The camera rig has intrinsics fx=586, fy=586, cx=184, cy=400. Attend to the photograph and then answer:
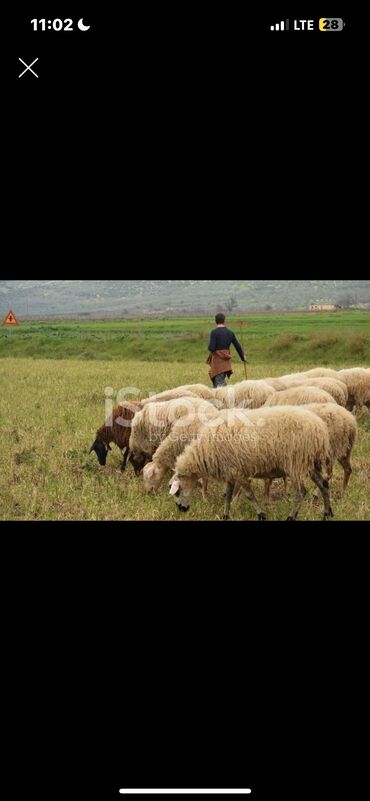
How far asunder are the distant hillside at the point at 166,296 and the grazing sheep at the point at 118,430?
182 cm

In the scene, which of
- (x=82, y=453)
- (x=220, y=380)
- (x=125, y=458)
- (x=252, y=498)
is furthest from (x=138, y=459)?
(x=252, y=498)

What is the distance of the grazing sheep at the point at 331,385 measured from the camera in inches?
210

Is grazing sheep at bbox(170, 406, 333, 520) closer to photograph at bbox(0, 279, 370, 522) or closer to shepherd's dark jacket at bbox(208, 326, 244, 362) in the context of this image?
photograph at bbox(0, 279, 370, 522)

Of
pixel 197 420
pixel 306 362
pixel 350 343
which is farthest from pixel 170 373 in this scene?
pixel 350 343

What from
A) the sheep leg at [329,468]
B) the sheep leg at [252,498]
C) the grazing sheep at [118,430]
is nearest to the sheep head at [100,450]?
the grazing sheep at [118,430]

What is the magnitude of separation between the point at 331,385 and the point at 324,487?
4.58ft

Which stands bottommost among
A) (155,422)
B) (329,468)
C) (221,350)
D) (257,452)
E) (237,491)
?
(237,491)

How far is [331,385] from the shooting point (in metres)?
5.39

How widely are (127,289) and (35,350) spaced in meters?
1.15

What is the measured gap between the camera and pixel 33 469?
4469mm

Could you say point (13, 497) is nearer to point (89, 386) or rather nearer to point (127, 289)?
point (89, 386)

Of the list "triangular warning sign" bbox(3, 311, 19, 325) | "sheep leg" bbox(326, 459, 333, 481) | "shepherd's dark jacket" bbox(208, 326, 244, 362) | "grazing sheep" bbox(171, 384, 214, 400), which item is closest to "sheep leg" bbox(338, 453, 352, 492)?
"sheep leg" bbox(326, 459, 333, 481)

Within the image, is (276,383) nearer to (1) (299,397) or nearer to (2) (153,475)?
(1) (299,397)

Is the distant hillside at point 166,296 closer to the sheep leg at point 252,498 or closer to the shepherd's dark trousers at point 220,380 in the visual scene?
the shepherd's dark trousers at point 220,380
